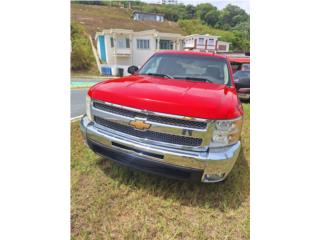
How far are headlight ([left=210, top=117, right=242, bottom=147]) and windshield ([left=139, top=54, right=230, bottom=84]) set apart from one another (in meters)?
0.89

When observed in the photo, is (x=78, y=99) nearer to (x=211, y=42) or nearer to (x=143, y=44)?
(x=211, y=42)

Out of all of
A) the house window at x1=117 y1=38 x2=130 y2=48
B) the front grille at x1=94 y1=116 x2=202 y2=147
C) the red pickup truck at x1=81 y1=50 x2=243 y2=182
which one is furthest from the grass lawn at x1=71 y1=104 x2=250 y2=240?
the house window at x1=117 y1=38 x2=130 y2=48

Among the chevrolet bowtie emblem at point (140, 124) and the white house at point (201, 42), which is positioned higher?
the white house at point (201, 42)

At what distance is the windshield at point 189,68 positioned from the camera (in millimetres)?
2311

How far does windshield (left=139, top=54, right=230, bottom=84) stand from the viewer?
91.0 inches

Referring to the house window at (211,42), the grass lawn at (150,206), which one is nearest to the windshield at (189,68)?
the house window at (211,42)

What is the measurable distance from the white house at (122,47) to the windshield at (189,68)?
71 cm

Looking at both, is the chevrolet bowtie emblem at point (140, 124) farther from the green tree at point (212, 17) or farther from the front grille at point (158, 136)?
the green tree at point (212, 17)

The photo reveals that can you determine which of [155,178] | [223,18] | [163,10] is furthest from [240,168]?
[163,10]

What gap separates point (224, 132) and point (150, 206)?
3.04 feet

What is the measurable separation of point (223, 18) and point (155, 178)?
2115 mm

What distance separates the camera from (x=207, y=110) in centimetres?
144

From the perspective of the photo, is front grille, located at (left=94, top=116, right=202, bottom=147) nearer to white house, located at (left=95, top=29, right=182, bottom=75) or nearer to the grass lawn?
the grass lawn

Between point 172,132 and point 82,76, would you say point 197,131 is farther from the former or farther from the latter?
point 82,76
